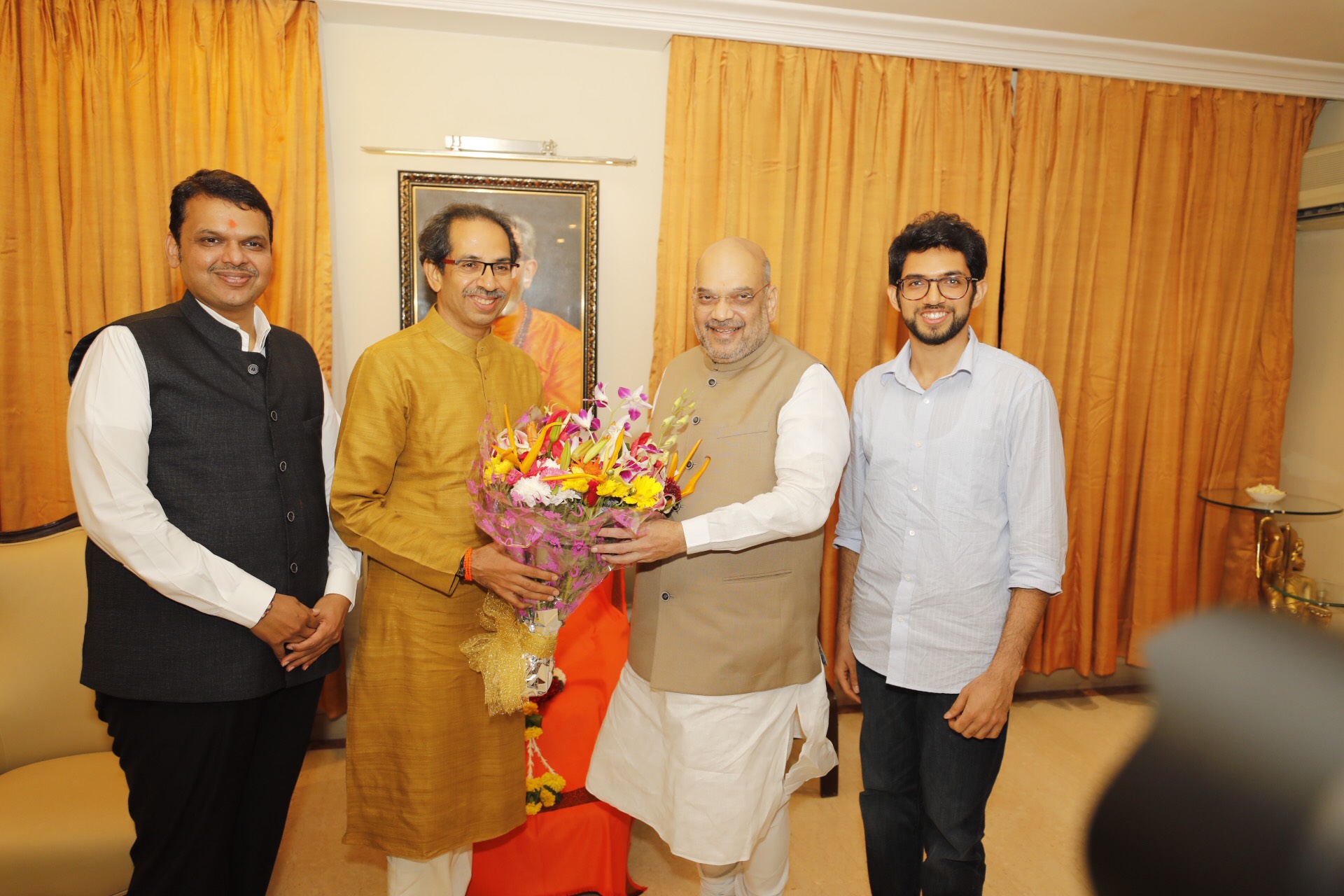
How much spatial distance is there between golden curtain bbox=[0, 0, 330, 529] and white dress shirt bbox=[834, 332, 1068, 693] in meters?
2.56

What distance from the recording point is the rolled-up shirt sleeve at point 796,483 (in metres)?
1.76

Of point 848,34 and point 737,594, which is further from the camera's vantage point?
point 848,34

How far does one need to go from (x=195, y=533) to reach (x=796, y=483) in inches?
53.5

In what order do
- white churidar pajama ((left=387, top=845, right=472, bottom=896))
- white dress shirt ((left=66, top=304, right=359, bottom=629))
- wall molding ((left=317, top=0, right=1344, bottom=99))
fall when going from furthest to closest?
wall molding ((left=317, top=0, right=1344, bottom=99)) < white churidar pajama ((left=387, top=845, right=472, bottom=896)) < white dress shirt ((left=66, top=304, right=359, bottom=629))

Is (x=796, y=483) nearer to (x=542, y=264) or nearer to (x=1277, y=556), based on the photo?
(x=542, y=264)

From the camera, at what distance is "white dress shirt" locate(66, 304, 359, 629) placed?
61.6 inches

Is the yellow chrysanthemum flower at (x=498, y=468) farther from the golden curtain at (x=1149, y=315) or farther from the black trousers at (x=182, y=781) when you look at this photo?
the golden curtain at (x=1149, y=315)

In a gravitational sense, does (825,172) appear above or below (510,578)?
above

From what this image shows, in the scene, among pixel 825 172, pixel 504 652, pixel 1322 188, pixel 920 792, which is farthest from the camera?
pixel 1322 188

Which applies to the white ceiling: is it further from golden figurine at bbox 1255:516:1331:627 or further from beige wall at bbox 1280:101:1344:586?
golden figurine at bbox 1255:516:1331:627

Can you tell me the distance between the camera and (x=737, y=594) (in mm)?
1893

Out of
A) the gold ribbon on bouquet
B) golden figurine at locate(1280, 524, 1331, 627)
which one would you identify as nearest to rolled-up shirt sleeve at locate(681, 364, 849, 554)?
the gold ribbon on bouquet

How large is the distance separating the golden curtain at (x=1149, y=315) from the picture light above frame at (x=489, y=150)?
2220 mm

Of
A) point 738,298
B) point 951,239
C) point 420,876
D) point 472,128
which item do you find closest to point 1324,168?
point 951,239
